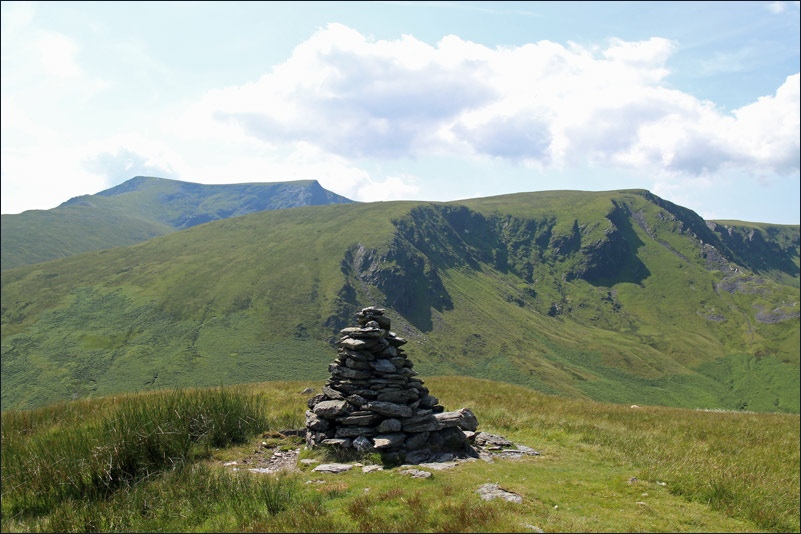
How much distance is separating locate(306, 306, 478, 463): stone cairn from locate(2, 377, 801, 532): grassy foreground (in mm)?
1565

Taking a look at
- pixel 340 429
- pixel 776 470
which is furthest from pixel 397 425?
pixel 776 470

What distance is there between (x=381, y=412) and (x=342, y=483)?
14.6 feet

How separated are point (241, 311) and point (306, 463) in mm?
197143

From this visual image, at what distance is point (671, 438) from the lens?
2072 centimetres

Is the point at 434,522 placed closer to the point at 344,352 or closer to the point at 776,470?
the point at 344,352

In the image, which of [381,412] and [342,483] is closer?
[342,483]

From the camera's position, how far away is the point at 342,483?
13547mm

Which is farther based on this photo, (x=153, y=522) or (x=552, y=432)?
(x=552, y=432)

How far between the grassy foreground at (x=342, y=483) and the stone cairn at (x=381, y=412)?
156 centimetres

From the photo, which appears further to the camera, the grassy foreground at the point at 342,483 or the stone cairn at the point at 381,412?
the stone cairn at the point at 381,412

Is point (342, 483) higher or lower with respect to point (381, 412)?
lower

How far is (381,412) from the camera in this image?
17.8 meters

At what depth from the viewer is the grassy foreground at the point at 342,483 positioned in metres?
10.8

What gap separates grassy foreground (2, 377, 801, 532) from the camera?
10.8 metres
